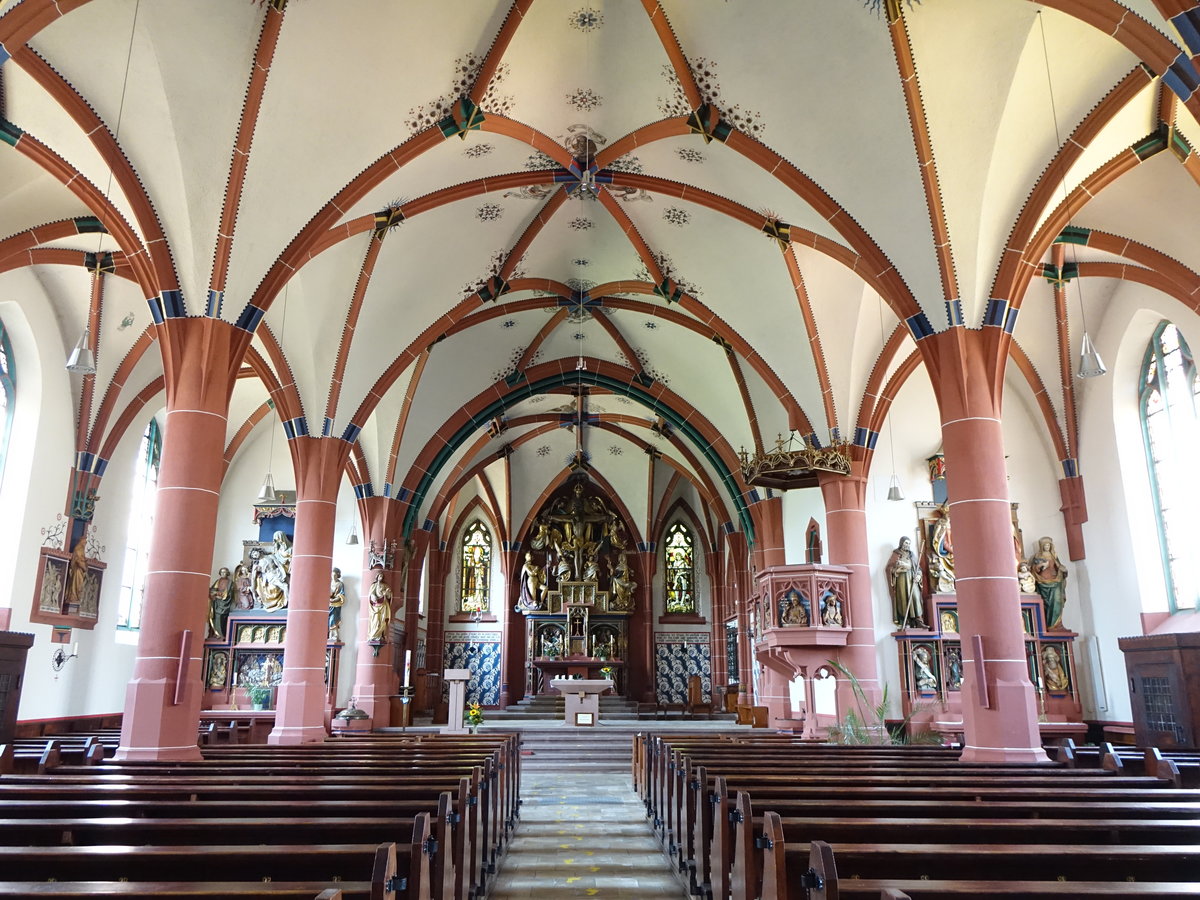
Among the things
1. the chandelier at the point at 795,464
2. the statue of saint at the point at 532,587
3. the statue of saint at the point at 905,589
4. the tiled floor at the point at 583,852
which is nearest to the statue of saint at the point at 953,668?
the statue of saint at the point at 905,589

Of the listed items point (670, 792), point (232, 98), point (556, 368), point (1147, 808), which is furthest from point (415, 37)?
point (556, 368)

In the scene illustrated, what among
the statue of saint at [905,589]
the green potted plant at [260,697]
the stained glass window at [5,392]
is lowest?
the green potted plant at [260,697]

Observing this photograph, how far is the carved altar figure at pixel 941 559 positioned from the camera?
1670 centimetres

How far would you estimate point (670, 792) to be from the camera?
26.4 ft

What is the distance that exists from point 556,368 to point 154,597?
13540 millimetres

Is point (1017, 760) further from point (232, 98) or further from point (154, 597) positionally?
point (232, 98)

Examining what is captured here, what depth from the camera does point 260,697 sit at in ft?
66.2

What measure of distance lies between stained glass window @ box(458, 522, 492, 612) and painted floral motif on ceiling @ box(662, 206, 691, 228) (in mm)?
17803

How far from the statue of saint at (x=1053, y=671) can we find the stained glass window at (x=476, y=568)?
1843 centimetres

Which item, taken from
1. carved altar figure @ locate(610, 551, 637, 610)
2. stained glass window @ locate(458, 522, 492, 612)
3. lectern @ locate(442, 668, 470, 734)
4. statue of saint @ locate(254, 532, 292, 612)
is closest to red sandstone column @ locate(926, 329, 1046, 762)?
lectern @ locate(442, 668, 470, 734)

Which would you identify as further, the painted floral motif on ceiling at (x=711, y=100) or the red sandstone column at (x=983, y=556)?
the painted floral motif on ceiling at (x=711, y=100)

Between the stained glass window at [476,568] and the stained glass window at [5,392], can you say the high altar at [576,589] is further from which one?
the stained glass window at [5,392]

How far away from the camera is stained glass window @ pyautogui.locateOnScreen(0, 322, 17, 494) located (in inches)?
575

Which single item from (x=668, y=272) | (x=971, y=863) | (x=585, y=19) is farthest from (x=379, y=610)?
(x=971, y=863)
